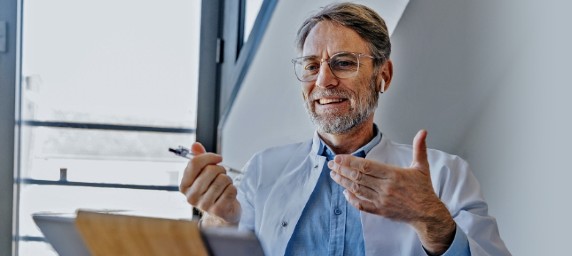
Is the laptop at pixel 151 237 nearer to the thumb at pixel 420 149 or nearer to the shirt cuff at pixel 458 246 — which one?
the thumb at pixel 420 149

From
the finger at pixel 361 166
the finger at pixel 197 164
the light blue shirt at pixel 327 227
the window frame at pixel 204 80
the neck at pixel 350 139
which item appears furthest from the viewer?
the window frame at pixel 204 80

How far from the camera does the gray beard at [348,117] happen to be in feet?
4.86

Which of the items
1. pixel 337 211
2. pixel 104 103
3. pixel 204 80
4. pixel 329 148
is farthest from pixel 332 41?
pixel 104 103

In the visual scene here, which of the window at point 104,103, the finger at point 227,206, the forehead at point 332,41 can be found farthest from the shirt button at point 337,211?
the window at point 104,103

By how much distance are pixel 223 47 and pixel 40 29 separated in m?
0.82

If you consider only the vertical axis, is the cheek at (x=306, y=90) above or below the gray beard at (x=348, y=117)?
above

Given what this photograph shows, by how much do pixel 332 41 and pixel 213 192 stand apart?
0.56 metres

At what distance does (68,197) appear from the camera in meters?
2.61

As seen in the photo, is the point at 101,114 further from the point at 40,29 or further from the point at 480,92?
the point at 480,92

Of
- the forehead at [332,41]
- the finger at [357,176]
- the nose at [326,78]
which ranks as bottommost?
the finger at [357,176]

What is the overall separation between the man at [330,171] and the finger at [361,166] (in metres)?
0.29

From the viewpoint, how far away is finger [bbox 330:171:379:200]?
38.8 inches

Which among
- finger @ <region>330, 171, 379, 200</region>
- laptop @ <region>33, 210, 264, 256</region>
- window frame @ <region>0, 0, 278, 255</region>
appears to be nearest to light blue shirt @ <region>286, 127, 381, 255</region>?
finger @ <region>330, 171, 379, 200</region>

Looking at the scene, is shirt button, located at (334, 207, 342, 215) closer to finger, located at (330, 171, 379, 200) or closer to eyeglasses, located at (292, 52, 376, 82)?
eyeglasses, located at (292, 52, 376, 82)
